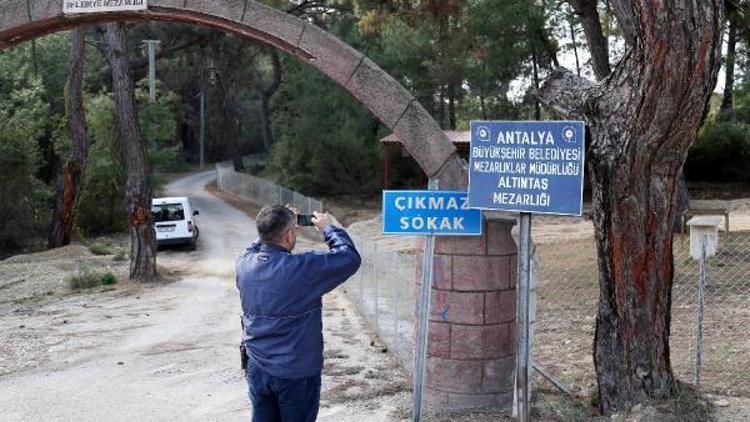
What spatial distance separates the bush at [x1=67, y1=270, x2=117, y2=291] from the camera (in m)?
17.6

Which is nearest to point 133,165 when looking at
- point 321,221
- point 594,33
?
point 594,33

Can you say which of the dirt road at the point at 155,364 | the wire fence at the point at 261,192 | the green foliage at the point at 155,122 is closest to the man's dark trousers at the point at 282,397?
the dirt road at the point at 155,364

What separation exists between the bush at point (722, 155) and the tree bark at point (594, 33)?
20039 mm

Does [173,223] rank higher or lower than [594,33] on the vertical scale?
lower

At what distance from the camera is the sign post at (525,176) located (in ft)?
18.7

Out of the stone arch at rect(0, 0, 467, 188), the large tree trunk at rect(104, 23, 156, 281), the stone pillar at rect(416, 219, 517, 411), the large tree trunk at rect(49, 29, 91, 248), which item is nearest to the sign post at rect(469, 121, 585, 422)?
the stone pillar at rect(416, 219, 517, 411)

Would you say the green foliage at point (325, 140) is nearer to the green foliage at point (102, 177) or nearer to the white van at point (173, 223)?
the green foliage at point (102, 177)

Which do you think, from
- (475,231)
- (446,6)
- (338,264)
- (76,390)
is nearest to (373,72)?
(475,231)

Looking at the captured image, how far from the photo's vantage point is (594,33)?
1529 centimetres

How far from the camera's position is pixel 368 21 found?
16438 millimetres

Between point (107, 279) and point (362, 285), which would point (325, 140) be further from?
point (362, 285)

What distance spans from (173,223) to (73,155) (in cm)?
371

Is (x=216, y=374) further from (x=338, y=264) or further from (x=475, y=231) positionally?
(x=338, y=264)

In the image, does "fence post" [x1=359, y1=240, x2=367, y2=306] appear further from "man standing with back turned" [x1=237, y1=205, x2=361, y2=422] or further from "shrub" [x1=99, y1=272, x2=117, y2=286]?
"man standing with back turned" [x1=237, y1=205, x2=361, y2=422]
